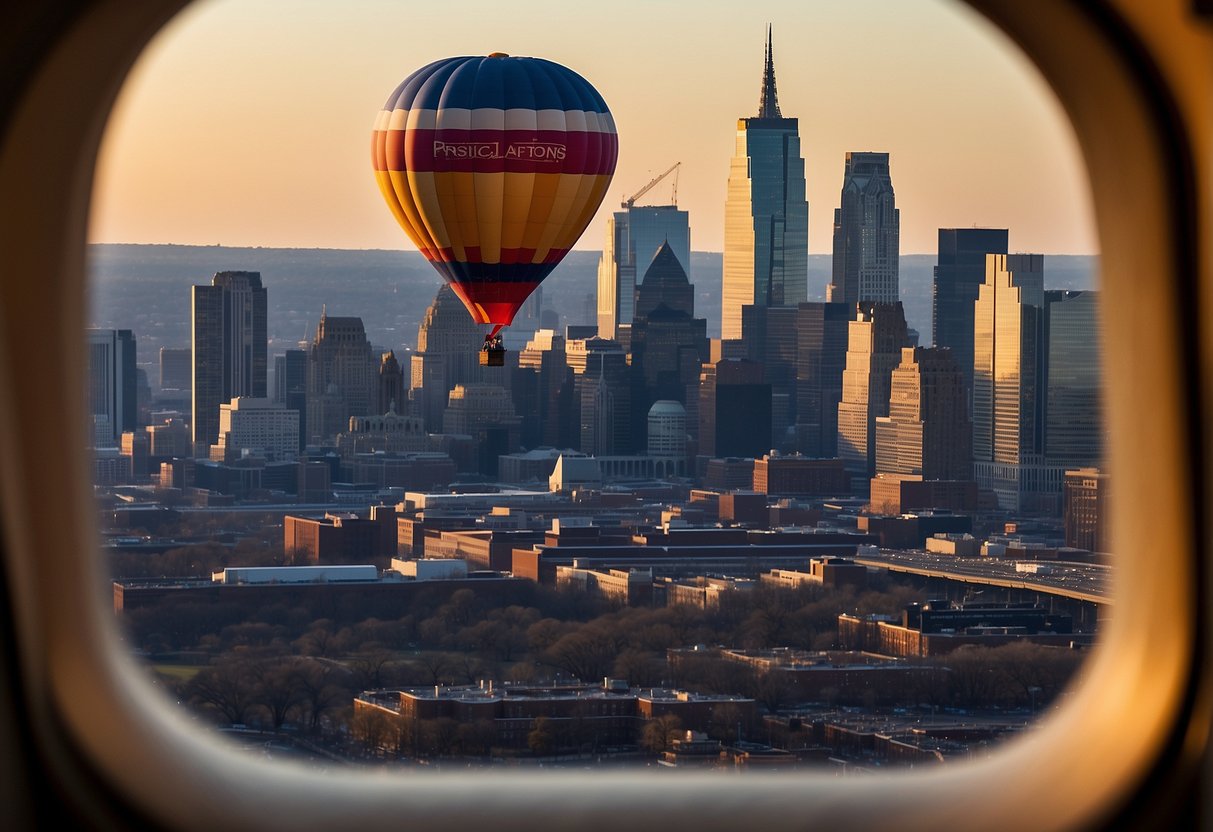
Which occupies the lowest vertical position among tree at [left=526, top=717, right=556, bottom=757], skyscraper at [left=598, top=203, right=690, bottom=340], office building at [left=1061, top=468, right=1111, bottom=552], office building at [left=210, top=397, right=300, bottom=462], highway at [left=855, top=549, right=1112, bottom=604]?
tree at [left=526, top=717, right=556, bottom=757]

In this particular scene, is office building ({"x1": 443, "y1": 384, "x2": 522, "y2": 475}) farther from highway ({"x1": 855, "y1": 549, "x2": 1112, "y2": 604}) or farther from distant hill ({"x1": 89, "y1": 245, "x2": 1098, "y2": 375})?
highway ({"x1": 855, "y1": 549, "x2": 1112, "y2": 604})

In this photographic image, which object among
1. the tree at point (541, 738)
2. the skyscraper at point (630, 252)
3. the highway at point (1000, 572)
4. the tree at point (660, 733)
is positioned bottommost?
the tree at point (660, 733)

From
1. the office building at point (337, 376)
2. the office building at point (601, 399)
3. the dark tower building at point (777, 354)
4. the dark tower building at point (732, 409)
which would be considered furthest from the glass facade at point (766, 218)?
the office building at point (337, 376)

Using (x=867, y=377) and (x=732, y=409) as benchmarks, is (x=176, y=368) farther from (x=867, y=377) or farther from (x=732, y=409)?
(x=867, y=377)

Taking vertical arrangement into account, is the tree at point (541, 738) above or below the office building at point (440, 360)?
below

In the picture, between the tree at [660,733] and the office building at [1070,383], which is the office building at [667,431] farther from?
the tree at [660,733]

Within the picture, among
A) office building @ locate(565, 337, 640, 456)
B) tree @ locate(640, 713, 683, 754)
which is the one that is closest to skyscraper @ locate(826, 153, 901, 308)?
office building @ locate(565, 337, 640, 456)

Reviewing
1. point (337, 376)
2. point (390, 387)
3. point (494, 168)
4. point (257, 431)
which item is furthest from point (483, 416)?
point (494, 168)
